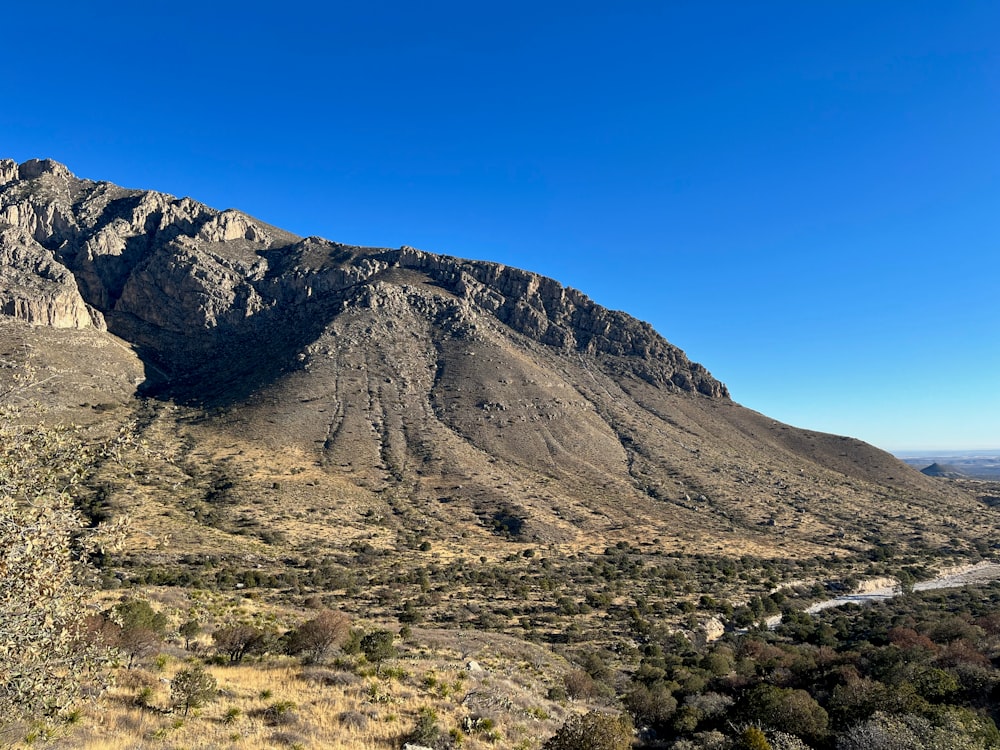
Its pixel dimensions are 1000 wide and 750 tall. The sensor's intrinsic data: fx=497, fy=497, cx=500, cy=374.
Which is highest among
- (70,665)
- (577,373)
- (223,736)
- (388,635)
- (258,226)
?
(258,226)

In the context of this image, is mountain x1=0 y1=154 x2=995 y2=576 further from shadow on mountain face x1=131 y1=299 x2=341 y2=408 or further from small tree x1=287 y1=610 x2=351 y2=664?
small tree x1=287 y1=610 x2=351 y2=664

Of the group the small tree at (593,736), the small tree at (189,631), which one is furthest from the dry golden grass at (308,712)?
the small tree at (189,631)

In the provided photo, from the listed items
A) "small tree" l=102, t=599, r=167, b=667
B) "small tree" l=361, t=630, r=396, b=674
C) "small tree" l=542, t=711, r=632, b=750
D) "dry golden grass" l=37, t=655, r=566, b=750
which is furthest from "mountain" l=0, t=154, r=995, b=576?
"small tree" l=542, t=711, r=632, b=750

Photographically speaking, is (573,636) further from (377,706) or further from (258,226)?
(258,226)

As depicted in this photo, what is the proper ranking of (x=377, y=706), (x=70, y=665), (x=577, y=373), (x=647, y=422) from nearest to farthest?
1. (x=70, y=665)
2. (x=377, y=706)
3. (x=647, y=422)
4. (x=577, y=373)

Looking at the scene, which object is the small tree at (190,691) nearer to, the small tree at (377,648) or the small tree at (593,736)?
the small tree at (377,648)

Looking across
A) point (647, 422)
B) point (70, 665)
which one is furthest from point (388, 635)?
point (647, 422)

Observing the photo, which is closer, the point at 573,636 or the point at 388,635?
the point at 388,635

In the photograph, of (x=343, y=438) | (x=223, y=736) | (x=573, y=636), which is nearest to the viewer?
(x=223, y=736)
